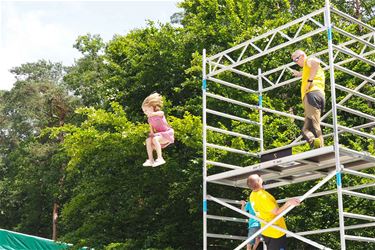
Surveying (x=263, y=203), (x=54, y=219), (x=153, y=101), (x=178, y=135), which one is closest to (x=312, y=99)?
(x=263, y=203)

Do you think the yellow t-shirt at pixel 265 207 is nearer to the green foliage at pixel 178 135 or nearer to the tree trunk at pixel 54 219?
the green foliage at pixel 178 135

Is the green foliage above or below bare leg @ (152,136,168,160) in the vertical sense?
above

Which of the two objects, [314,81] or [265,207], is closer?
[265,207]

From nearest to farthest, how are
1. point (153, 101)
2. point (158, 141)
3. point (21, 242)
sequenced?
point (153, 101) → point (158, 141) → point (21, 242)

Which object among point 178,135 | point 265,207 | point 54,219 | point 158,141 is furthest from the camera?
point 54,219

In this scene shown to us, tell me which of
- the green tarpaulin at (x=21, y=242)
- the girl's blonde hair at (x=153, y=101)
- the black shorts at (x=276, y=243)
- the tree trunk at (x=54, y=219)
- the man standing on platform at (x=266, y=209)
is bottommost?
the black shorts at (x=276, y=243)

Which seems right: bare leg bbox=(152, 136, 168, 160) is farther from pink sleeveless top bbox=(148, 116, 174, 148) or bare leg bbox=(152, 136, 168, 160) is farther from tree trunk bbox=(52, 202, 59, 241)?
tree trunk bbox=(52, 202, 59, 241)

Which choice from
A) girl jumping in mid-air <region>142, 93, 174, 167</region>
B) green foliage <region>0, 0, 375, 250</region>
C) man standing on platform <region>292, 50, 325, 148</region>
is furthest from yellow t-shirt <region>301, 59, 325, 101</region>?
green foliage <region>0, 0, 375, 250</region>

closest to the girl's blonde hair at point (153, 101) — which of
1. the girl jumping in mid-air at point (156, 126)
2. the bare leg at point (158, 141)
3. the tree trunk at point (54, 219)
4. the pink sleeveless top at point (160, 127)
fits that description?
the girl jumping in mid-air at point (156, 126)

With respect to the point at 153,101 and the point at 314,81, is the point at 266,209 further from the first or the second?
the point at 153,101

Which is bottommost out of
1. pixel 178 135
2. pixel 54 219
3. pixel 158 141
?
pixel 158 141

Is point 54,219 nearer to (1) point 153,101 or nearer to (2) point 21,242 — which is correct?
(2) point 21,242

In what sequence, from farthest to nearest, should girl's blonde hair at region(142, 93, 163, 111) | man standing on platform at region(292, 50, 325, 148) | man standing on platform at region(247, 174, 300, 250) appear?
girl's blonde hair at region(142, 93, 163, 111) → man standing on platform at region(292, 50, 325, 148) → man standing on platform at region(247, 174, 300, 250)

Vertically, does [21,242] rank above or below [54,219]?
below
